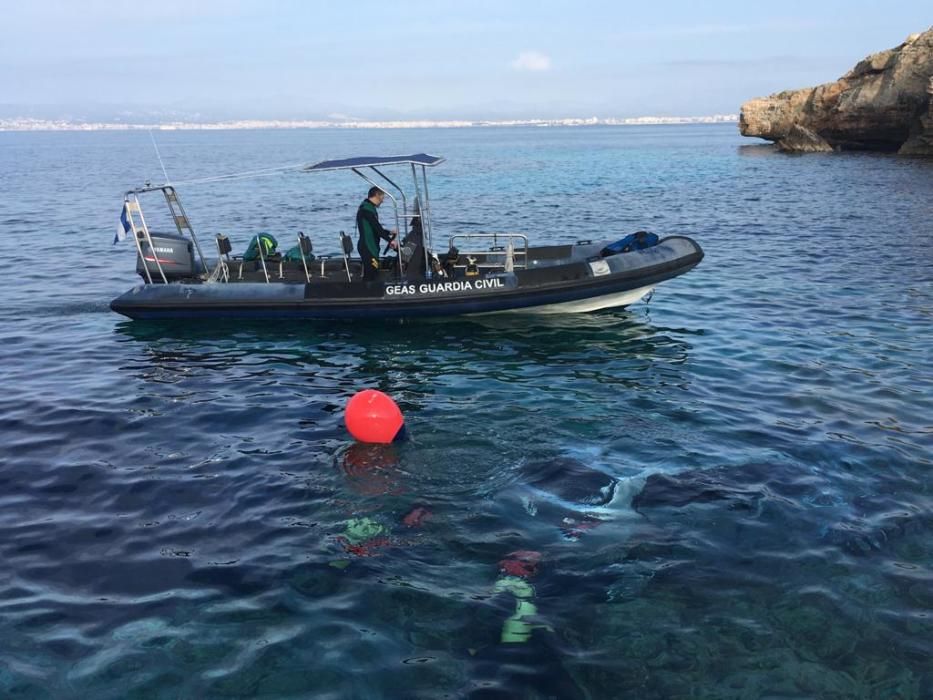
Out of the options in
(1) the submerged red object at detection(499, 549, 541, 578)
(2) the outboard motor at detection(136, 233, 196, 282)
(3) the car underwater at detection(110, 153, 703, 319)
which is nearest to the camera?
(1) the submerged red object at detection(499, 549, 541, 578)

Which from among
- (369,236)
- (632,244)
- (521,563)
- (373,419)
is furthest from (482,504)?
(632,244)

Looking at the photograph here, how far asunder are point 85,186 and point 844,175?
46.8 meters

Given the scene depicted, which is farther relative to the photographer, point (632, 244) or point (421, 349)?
point (632, 244)

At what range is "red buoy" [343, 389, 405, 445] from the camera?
28.2 ft

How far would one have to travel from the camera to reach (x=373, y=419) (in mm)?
8586

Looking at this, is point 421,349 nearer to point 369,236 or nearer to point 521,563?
point 369,236

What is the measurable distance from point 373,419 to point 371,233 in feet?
18.6

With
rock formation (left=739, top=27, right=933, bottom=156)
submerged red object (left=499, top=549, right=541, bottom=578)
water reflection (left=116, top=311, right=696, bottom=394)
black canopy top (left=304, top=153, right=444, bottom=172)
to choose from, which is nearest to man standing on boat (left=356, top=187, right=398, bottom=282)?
black canopy top (left=304, top=153, right=444, bottom=172)

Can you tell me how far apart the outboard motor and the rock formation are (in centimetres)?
4544

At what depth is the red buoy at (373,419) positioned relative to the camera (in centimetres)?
859

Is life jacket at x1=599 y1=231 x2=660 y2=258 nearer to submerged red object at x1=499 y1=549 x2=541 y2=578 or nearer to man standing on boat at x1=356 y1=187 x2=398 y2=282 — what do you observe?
man standing on boat at x1=356 y1=187 x2=398 y2=282

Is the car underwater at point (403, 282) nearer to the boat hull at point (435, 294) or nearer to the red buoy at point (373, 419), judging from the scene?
the boat hull at point (435, 294)

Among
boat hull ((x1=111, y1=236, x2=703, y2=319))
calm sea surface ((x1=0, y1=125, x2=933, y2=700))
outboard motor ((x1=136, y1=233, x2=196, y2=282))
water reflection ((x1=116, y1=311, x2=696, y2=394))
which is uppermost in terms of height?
outboard motor ((x1=136, y1=233, x2=196, y2=282))

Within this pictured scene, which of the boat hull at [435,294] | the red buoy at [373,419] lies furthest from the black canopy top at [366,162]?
the red buoy at [373,419]
